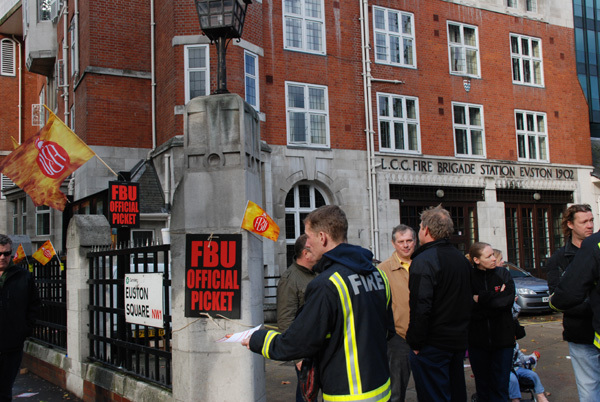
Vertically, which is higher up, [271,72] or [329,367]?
[271,72]

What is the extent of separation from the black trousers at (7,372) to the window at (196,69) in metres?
10.9

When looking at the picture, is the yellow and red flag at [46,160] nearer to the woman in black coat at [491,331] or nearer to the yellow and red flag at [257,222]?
the yellow and red flag at [257,222]

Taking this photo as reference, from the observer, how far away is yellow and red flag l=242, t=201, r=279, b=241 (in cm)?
485

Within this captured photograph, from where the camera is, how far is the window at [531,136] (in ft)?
72.3

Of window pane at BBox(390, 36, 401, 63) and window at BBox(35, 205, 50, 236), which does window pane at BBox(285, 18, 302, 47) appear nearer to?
window pane at BBox(390, 36, 401, 63)

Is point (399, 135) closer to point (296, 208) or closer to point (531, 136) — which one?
point (296, 208)

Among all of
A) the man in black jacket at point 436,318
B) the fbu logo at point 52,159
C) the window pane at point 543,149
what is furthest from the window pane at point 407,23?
the man in black jacket at point 436,318

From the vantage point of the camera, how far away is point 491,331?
5.17 metres

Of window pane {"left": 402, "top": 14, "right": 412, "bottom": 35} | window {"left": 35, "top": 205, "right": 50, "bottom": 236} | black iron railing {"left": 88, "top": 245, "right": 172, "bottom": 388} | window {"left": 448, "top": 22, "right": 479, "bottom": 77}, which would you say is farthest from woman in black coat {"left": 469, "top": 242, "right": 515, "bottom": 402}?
window {"left": 35, "top": 205, "right": 50, "bottom": 236}

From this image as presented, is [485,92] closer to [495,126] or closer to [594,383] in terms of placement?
[495,126]

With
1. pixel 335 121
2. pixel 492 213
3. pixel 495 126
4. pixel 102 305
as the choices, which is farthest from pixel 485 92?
pixel 102 305

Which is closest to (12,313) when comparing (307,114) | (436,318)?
(436,318)

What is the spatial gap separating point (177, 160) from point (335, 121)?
18.1ft

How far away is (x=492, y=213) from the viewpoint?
21.0 m
